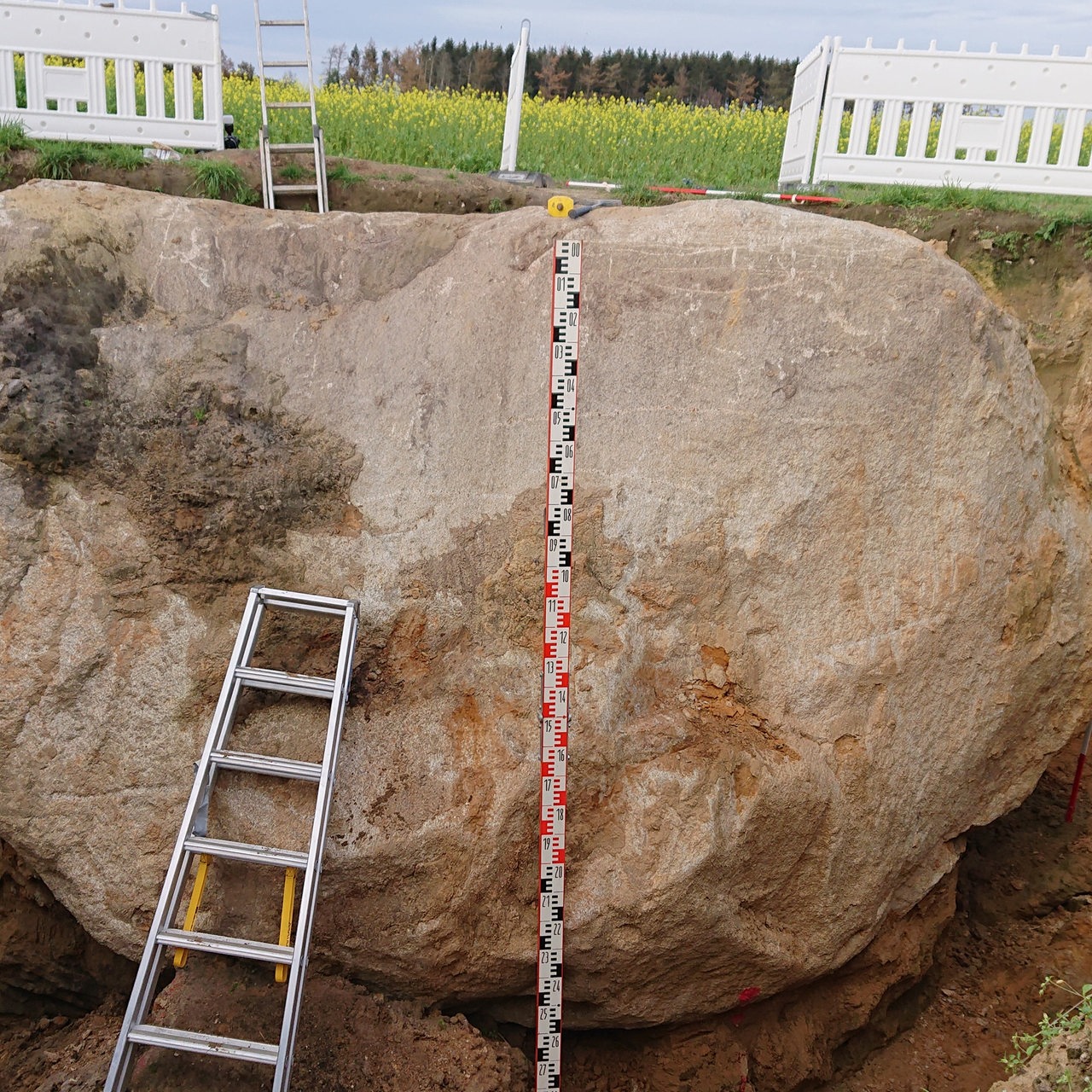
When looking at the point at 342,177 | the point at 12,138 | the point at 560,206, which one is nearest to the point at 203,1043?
the point at 560,206

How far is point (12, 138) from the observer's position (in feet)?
18.3

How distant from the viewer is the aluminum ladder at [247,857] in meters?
2.75

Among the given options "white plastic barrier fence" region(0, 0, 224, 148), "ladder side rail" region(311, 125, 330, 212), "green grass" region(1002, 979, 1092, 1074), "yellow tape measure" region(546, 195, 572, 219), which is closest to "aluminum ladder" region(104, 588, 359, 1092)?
"yellow tape measure" region(546, 195, 572, 219)

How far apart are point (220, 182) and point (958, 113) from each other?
4.76m

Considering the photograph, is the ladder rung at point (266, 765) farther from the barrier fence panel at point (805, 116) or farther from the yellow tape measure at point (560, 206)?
the barrier fence panel at point (805, 116)

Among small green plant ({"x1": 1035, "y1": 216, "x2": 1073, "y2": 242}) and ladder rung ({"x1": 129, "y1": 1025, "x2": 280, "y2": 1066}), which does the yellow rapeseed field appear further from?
ladder rung ({"x1": 129, "y1": 1025, "x2": 280, "y2": 1066})

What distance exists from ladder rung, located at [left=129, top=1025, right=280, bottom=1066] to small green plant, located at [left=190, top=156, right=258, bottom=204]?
4526 mm

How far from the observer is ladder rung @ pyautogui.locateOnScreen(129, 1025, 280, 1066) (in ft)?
9.01

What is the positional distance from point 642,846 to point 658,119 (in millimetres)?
7895

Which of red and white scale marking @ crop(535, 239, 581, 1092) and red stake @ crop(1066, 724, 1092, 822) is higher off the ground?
red and white scale marking @ crop(535, 239, 581, 1092)

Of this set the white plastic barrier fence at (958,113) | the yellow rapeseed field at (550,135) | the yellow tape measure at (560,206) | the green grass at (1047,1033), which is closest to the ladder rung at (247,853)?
the yellow tape measure at (560,206)

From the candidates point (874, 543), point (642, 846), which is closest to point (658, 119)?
point (874, 543)

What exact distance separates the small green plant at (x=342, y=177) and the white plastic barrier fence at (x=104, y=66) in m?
0.94

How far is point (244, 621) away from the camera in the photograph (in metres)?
3.12
